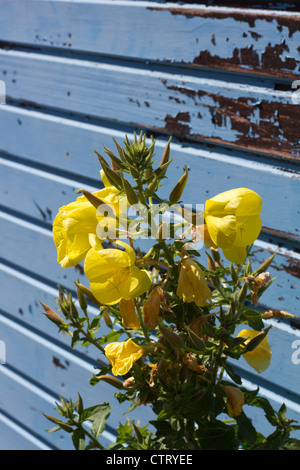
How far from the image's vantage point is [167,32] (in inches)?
65.9

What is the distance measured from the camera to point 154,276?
1.20 meters

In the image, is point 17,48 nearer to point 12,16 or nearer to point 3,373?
point 12,16

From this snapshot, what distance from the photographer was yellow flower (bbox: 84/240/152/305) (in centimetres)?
99

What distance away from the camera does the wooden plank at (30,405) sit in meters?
2.51

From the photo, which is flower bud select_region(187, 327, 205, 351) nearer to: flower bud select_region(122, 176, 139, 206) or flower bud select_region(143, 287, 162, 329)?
flower bud select_region(143, 287, 162, 329)

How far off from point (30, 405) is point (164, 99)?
5.65ft

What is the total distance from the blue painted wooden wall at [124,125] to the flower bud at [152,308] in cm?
65

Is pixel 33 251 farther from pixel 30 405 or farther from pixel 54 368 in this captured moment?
pixel 30 405

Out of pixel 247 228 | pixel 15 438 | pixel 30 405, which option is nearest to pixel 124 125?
pixel 247 228

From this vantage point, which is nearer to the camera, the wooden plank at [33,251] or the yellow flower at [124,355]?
the yellow flower at [124,355]

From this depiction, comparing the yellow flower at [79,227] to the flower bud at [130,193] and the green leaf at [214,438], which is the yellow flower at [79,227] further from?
the green leaf at [214,438]

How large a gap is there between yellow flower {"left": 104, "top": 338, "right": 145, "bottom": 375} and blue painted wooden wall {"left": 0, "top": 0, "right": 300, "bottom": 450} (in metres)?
0.64

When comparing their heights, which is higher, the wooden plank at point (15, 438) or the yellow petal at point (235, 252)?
the yellow petal at point (235, 252)

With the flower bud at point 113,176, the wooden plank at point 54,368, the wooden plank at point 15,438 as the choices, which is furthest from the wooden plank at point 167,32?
the wooden plank at point 15,438
